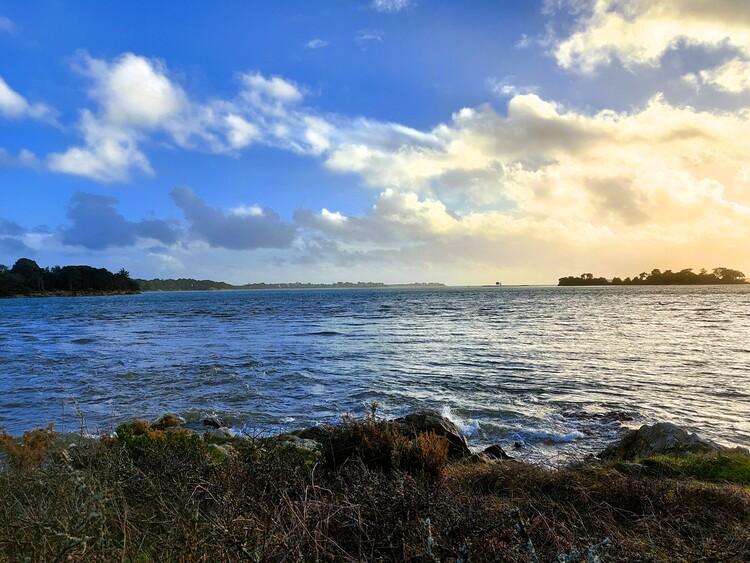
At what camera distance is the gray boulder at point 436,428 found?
970 cm

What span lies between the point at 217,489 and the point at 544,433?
418 inches

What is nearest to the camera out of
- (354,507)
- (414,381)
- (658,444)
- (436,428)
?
(354,507)

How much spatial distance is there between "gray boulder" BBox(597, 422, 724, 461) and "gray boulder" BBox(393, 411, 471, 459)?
9.95 feet

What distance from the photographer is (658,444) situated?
928 centimetres

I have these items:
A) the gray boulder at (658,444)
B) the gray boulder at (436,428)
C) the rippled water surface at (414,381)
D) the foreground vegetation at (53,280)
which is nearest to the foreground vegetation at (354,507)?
the gray boulder at (658,444)

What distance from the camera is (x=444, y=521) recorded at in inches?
129

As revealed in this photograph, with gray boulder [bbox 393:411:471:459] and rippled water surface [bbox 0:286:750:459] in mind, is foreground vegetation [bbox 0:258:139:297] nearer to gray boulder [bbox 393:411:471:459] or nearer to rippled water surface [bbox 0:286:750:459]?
rippled water surface [bbox 0:286:750:459]

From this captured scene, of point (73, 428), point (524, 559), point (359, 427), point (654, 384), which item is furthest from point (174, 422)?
point (654, 384)

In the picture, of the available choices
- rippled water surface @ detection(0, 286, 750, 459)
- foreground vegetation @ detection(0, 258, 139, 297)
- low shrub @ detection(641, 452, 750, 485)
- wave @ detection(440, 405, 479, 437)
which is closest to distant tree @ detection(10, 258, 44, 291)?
foreground vegetation @ detection(0, 258, 139, 297)

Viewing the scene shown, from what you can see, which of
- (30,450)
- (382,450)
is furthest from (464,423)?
(30,450)

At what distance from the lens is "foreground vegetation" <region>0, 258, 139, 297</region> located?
163 meters

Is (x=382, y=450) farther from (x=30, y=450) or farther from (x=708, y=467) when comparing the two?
(x=30, y=450)

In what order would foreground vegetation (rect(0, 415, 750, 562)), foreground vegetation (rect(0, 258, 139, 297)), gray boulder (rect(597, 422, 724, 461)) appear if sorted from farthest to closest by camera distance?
foreground vegetation (rect(0, 258, 139, 297)) < gray boulder (rect(597, 422, 724, 461)) < foreground vegetation (rect(0, 415, 750, 562))

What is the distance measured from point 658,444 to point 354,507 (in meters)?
8.46
